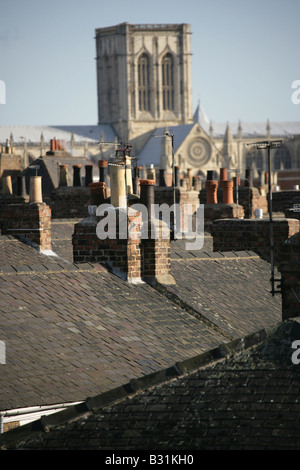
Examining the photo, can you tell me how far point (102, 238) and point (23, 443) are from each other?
938cm

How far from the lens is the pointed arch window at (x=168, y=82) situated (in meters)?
174

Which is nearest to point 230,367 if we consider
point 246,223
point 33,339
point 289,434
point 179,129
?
point 289,434

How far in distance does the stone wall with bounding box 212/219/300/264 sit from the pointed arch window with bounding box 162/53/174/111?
15140cm

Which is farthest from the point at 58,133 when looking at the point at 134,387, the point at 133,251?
the point at 134,387

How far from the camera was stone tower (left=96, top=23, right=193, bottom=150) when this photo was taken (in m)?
172

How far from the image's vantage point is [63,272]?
17672mm

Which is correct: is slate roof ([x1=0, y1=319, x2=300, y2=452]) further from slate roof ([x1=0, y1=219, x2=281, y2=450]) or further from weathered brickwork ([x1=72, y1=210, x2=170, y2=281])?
weathered brickwork ([x1=72, y1=210, x2=170, y2=281])

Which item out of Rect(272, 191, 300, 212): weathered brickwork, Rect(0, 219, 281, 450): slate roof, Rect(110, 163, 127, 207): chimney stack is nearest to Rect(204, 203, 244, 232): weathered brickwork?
Rect(0, 219, 281, 450): slate roof

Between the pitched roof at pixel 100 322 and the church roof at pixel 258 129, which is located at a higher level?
the pitched roof at pixel 100 322

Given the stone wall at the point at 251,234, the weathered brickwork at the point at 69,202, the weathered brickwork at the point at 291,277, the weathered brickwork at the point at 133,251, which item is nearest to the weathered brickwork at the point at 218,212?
the stone wall at the point at 251,234

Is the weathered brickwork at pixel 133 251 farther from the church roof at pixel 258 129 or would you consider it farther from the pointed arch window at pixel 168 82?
the church roof at pixel 258 129

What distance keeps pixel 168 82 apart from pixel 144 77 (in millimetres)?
3729

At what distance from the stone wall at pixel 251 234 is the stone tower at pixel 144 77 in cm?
14564
